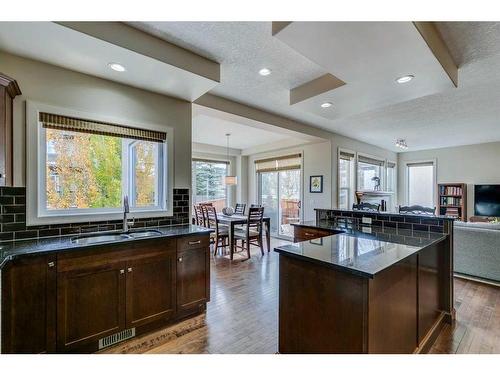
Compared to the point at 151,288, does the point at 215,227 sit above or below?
above

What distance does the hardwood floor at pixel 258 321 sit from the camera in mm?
2051

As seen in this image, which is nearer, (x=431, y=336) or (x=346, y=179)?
(x=431, y=336)

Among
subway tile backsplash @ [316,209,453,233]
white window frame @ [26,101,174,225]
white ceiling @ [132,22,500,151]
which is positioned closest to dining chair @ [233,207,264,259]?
subway tile backsplash @ [316,209,453,233]

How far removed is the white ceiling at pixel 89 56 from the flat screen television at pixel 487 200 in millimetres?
7134

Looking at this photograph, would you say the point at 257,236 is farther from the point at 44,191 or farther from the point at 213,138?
the point at 44,191

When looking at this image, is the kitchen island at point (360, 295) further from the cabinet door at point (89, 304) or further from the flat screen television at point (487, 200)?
the flat screen television at point (487, 200)

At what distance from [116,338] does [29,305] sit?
713 millimetres

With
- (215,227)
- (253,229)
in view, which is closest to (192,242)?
(215,227)

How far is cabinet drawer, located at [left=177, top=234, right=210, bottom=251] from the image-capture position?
2406 mm

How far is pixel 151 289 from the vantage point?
221 cm

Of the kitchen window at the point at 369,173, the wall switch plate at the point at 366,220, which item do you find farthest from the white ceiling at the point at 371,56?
the kitchen window at the point at 369,173

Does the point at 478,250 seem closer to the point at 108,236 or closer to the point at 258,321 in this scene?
the point at 258,321
